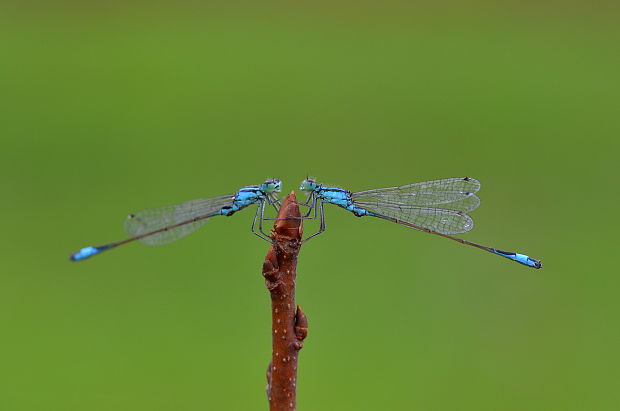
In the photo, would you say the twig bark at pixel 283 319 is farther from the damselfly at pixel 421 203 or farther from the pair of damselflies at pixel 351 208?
the damselfly at pixel 421 203

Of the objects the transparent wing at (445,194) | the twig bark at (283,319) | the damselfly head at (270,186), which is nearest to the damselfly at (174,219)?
the damselfly head at (270,186)

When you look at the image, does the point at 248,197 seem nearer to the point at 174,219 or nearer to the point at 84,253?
the point at 174,219

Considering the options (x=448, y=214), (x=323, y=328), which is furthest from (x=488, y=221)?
(x=448, y=214)

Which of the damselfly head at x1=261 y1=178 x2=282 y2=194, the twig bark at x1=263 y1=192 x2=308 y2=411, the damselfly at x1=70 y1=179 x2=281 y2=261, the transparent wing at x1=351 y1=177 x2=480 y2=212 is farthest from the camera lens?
the transparent wing at x1=351 y1=177 x2=480 y2=212

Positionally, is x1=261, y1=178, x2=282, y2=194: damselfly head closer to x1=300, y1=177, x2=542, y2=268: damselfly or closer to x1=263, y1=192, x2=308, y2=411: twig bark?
x1=300, y1=177, x2=542, y2=268: damselfly

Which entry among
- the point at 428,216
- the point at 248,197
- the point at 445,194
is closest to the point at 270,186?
the point at 248,197

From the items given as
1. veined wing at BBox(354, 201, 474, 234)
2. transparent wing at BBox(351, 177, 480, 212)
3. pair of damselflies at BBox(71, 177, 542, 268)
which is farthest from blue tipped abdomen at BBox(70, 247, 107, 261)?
transparent wing at BBox(351, 177, 480, 212)
